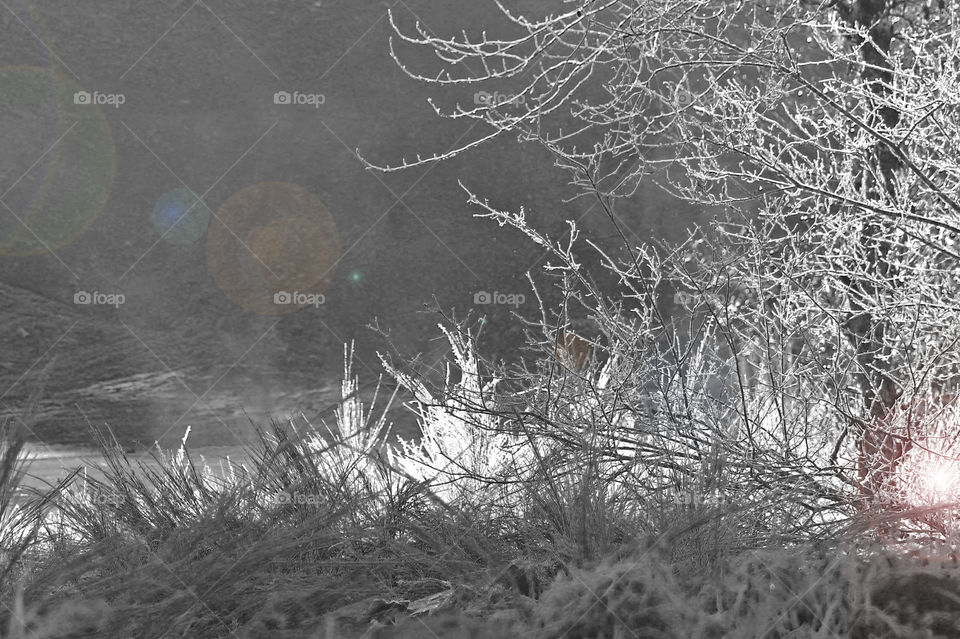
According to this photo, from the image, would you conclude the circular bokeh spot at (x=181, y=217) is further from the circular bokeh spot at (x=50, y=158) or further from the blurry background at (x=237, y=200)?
the circular bokeh spot at (x=50, y=158)

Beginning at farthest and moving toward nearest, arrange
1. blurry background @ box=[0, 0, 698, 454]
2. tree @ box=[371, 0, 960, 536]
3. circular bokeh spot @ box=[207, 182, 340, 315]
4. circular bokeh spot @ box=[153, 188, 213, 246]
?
circular bokeh spot @ box=[153, 188, 213, 246], circular bokeh spot @ box=[207, 182, 340, 315], blurry background @ box=[0, 0, 698, 454], tree @ box=[371, 0, 960, 536]

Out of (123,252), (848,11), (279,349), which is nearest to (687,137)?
(848,11)

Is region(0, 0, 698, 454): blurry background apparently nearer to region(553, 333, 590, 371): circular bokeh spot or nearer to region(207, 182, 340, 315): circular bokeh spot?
region(207, 182, 340, 315): circular bokeh spot

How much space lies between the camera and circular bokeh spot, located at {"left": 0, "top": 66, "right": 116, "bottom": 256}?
15.2m

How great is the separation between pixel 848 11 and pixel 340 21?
11.9m

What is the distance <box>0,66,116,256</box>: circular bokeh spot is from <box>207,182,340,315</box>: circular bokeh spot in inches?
83.4

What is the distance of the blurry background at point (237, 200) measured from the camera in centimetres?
1436

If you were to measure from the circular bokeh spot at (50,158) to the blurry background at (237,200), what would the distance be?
0.03 meters

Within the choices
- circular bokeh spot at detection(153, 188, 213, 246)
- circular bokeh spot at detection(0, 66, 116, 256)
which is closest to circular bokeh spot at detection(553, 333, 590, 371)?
circular bokeh spot at detection(153, 188, 213, 246)

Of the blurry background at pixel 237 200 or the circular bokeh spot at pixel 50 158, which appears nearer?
the blurry background at pixel 237 200

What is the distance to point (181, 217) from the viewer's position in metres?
15.4

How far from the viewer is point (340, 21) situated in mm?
16016

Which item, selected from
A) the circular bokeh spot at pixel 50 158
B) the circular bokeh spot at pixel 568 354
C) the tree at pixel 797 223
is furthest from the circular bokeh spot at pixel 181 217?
the circular bokeh spot at pixel 568 354

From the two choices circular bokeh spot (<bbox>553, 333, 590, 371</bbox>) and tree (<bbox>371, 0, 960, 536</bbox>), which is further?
tree (<bbox>371, 0, 960, 536</bbox>)
